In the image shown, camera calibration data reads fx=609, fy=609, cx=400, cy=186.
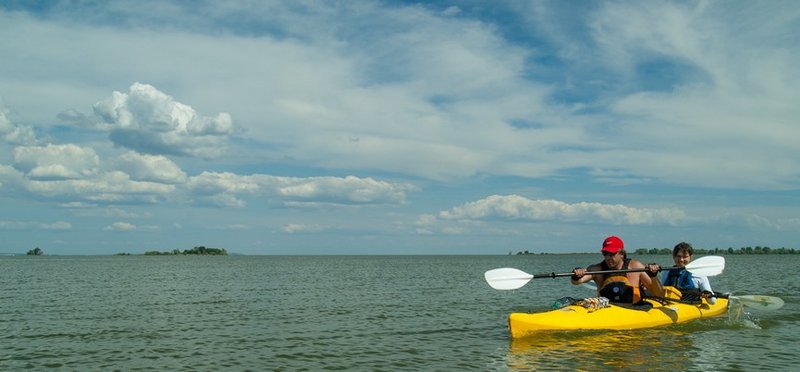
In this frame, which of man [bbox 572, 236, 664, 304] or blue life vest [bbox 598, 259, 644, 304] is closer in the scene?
man [bbox 572, 236, 664, 304]

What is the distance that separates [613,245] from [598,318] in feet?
5.45

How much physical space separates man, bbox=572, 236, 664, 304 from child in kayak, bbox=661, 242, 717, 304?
1587 millimetres

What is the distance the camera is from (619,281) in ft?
46.3

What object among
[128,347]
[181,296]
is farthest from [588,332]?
[181,296]

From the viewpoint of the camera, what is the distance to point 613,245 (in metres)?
13.3

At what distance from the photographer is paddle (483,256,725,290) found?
1414 centimetres

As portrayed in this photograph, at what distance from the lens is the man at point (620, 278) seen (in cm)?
1353

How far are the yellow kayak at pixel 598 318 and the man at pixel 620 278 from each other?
0.38m

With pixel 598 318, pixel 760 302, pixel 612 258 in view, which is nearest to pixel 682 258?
pixel 760 302

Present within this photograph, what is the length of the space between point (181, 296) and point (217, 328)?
11.3 meters

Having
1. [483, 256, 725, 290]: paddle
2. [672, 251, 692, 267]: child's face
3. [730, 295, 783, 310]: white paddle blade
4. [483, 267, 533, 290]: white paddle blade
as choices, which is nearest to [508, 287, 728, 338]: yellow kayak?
[483, 256, 725, 290]: paddle

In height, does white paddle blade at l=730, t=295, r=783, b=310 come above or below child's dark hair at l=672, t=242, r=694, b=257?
below

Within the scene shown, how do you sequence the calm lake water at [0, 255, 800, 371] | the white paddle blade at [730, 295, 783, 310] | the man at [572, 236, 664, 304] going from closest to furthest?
1. the calm lake water at [0, 255, 800, 371]
2. the man at [572, 236, 664, 304]
3. the white paddle blade at [730, 295, 783, 310]

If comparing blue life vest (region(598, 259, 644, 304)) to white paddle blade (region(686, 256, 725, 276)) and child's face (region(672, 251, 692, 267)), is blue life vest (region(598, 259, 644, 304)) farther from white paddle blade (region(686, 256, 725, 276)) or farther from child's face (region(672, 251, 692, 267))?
white paddle blade (region(686, 256, 725, 276))
